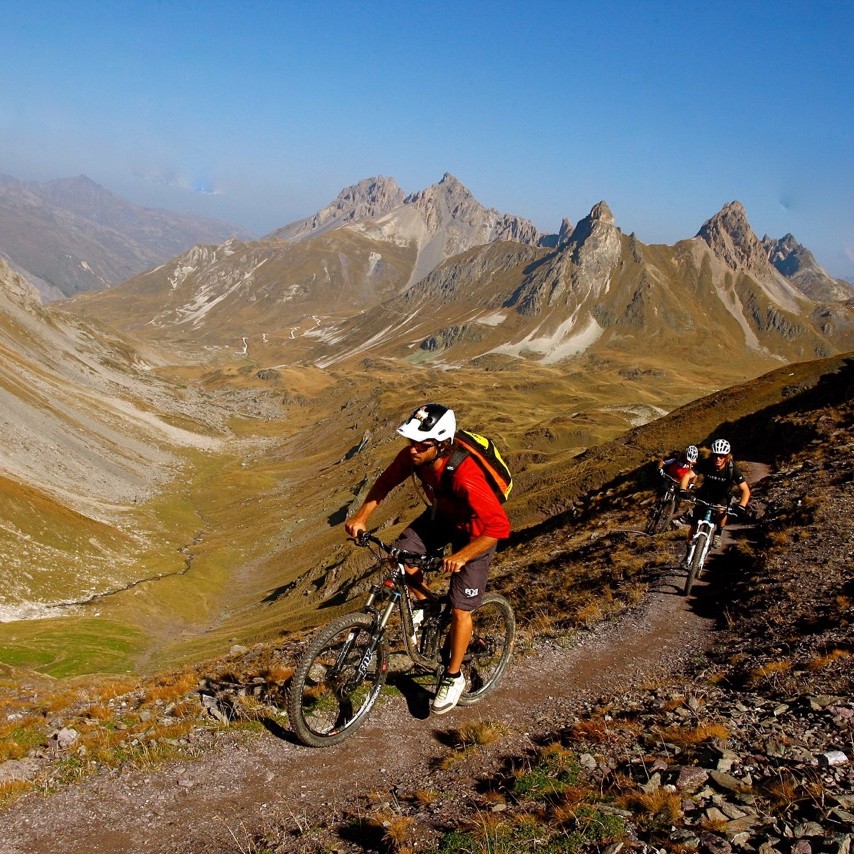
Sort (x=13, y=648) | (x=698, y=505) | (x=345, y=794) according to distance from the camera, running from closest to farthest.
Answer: (x=345, y=794) → (x=698, y=505) → (x=13, y=648)

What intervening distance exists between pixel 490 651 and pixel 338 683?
4143 millimetres

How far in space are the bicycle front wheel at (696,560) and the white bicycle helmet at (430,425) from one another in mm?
12067

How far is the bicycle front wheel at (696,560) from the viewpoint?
702 inches

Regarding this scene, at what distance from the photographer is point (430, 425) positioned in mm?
9000

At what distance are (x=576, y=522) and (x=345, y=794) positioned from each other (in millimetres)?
27537

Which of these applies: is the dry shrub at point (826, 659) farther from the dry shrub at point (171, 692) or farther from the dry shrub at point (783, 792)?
the dry shrub at point (171, 692)

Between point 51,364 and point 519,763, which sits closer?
point 519,763

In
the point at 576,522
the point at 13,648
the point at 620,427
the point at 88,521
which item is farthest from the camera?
the point at 620,427

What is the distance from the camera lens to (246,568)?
82562 mm

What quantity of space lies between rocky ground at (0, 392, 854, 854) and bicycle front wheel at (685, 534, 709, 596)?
3237mm

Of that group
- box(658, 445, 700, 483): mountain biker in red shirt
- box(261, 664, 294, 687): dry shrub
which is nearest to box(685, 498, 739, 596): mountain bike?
box(658, 445, 700, 483): mountain biker in red shirt

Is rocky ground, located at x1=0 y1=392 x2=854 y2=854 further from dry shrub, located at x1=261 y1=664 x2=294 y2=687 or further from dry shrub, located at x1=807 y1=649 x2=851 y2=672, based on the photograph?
dry shrub, located at x1=261 y1=664 x2=294 y2=687

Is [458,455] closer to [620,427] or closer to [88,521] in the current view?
[88,521]

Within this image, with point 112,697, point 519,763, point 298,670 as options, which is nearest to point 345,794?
point 298,670
